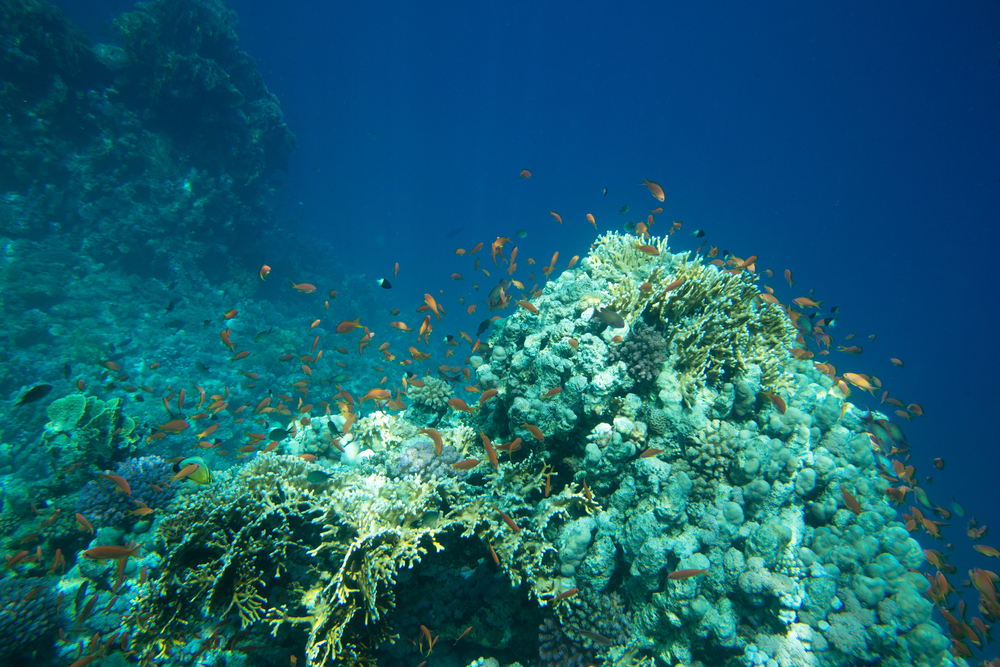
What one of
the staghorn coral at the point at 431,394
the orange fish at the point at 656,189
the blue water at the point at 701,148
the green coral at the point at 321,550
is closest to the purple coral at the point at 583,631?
the green coral at the point at 321,550

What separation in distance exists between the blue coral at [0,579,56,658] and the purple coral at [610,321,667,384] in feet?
24.1

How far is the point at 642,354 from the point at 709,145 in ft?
426

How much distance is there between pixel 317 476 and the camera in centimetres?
415

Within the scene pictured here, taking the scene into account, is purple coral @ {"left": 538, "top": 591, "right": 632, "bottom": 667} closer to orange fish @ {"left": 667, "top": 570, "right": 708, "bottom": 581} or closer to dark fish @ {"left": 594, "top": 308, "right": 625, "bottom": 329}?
orange fish @ {"left": 667, "top": 570, "right": 708, "bottom": 581}

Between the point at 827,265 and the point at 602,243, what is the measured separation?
121m

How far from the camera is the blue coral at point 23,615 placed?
12.8ft

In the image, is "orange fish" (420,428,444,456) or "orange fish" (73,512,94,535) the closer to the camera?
"orange fish" (420,428,444,456)

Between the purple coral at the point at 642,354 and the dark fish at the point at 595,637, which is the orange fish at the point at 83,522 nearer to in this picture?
the dark fish at the point at 595,637

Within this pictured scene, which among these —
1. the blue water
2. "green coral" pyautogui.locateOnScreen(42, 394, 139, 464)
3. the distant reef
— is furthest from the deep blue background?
"green coral" pyautogui.locateOnScreen(42, 394, 139, 464)

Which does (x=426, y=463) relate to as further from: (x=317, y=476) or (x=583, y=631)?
(x=583, y=631)

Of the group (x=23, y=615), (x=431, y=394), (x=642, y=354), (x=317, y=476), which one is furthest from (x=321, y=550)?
(x=642, y=354)

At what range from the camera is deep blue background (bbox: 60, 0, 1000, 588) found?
62406 mm

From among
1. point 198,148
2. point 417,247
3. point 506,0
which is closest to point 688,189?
point 506,0

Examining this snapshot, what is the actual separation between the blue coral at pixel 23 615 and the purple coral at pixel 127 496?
Result: 95 cm
